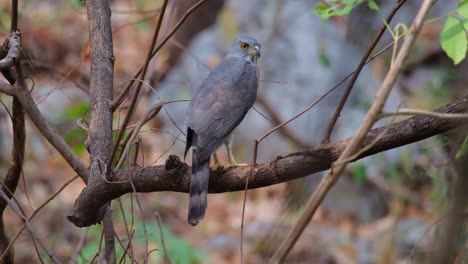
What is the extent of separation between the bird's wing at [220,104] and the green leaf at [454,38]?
3.85 ft

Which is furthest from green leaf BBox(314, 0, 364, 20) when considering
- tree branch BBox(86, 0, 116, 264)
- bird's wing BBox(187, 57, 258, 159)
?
tree branch BBox(86, 0, 116, 264)

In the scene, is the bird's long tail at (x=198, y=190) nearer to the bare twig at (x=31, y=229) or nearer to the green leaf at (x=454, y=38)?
the bare twig at (x=31, y=229)

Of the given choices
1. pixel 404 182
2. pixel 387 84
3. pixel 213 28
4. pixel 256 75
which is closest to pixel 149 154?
pixel 213 28

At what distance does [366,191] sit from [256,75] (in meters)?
4.82

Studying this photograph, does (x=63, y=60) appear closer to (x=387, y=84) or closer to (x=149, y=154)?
(x=149, y=154)

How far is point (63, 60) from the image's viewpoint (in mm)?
10953

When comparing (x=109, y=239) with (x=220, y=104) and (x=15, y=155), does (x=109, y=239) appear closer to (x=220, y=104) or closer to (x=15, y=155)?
(x=15, y=155)

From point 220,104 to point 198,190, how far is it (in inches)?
34.2

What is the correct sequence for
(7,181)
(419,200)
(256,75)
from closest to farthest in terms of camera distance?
(7,181) → (256,75) → (419,200)

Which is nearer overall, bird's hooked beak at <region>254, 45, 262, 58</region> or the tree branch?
the tree branch

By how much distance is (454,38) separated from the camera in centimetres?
223

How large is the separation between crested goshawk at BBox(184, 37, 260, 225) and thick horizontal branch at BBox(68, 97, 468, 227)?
0.07m

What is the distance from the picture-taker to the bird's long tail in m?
2.74

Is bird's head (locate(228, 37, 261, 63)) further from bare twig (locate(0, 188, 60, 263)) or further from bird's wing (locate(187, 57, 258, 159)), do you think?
bare twig (locate(0, 188, 60, 263))
